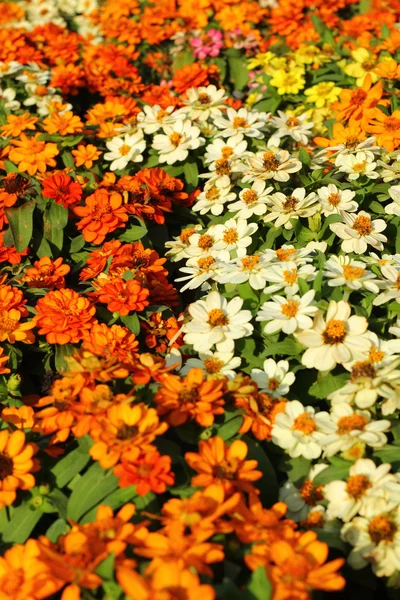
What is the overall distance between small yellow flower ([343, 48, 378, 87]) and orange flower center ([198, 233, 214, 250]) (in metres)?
1.69

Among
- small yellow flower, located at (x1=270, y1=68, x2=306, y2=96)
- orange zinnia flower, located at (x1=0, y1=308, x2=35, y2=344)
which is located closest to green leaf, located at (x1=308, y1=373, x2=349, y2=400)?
orange zinnia flower, located at (x1=0, y1=308, x2=35, y2=344)

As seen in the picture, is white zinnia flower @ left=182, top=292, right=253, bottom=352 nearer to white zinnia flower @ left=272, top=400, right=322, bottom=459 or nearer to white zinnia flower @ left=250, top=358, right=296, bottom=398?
white zinnia flower @ left=250, top=358, right=296, bottom=398

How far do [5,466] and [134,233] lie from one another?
53.1 inches

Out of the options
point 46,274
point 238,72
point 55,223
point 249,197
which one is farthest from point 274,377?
point 238,72

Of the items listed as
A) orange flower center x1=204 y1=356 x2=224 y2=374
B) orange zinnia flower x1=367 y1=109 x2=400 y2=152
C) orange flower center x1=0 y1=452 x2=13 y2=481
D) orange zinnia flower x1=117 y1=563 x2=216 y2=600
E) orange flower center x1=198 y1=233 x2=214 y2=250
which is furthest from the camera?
orange zinnia flower x1=367 y1=109 x2=400 y2=152

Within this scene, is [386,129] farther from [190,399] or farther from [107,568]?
[107,568]

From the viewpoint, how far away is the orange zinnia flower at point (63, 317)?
2.26 meters

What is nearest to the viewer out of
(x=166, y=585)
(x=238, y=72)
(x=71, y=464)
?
(x=166, y=585)

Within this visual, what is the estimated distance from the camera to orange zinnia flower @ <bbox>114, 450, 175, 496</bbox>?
155cm

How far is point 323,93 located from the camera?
3.78 metres

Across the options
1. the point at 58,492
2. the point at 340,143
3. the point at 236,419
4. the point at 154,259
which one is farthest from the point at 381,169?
the point at 58,492

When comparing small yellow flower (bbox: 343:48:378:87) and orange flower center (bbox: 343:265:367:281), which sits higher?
small yellow flower (bbox: 343:48:378:87)

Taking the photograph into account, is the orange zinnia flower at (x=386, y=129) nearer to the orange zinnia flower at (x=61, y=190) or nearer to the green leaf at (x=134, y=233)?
the green leaf at (x=134, y=233)

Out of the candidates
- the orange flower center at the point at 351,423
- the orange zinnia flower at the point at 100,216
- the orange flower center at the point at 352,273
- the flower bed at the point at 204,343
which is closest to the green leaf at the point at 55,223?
the flower bed at the point at 204,343
